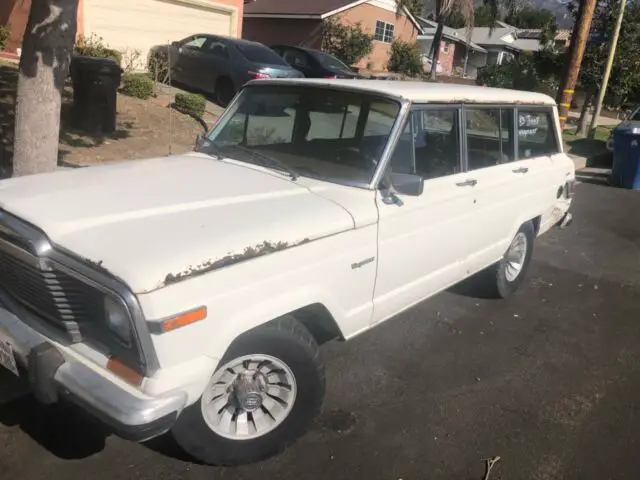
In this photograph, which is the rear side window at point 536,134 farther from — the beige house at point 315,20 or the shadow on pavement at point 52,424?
the beige house at point 315,20

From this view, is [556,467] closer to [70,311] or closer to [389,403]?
[389,403]

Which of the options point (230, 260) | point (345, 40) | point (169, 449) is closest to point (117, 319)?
point (230, 260)

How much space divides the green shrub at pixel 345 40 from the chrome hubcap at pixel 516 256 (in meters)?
25.9

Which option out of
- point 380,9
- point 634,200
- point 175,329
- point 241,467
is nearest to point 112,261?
point 175,329

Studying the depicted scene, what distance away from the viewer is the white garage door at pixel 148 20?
16.2m

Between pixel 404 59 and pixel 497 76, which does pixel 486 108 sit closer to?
pixel 497 76

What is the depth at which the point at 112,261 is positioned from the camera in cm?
235

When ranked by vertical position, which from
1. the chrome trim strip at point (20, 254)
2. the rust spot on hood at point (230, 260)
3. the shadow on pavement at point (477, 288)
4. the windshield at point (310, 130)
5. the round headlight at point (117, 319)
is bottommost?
the shadow on pavement at point (477, 288)

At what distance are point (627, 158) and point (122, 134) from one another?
8969mm

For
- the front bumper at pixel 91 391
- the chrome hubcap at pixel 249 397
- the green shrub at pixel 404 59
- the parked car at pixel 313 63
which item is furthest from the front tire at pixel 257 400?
the green shrub at pixel 404 59

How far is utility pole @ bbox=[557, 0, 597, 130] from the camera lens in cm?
1151

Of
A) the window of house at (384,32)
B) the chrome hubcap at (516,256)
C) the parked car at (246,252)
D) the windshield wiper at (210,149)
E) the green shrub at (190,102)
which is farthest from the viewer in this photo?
the window of house at (384,32)

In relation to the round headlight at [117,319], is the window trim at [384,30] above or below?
above

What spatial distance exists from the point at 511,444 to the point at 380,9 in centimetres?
3226
